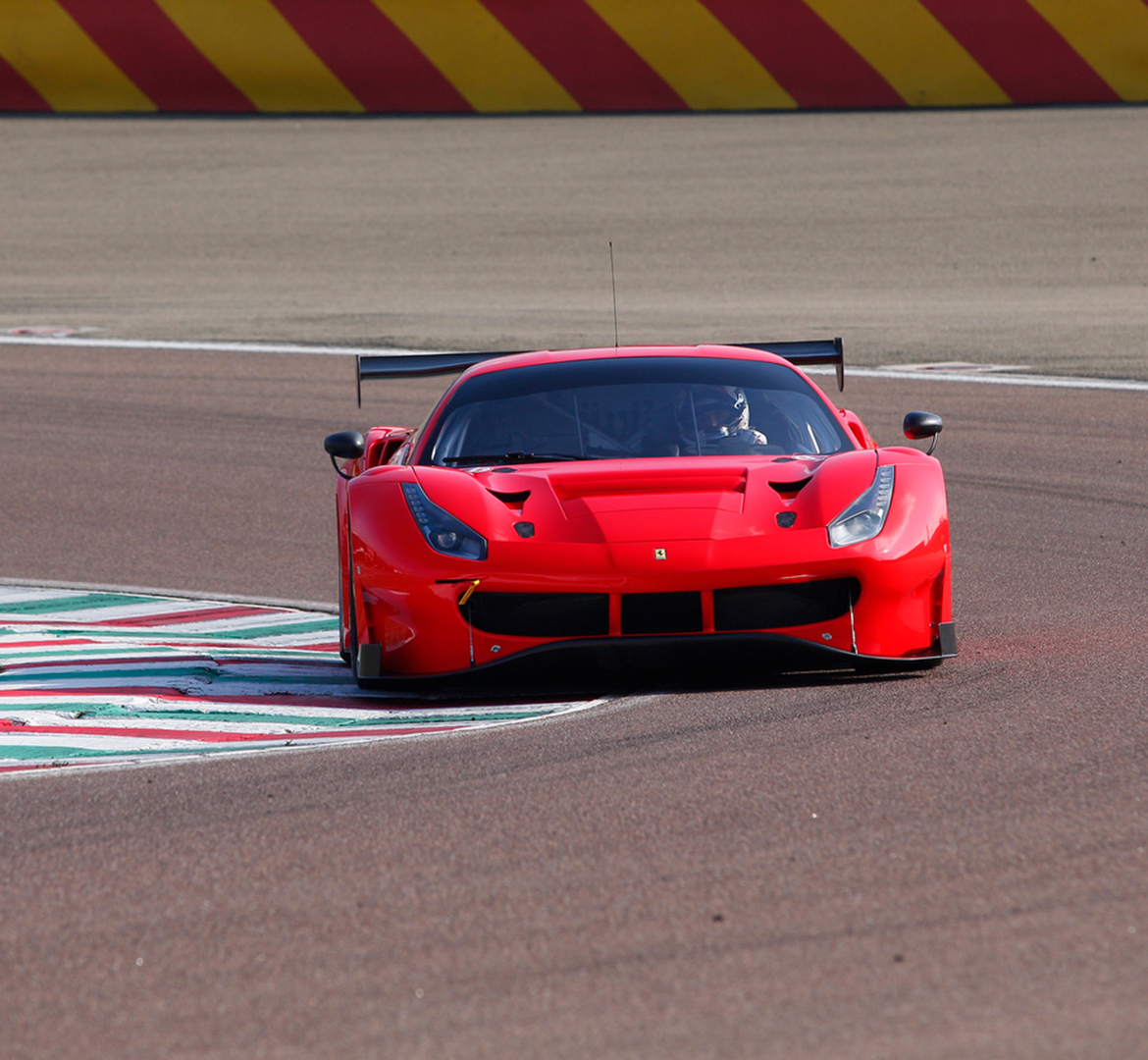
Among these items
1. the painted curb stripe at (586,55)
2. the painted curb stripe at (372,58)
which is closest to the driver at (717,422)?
the painted curb stripe at (586,55)

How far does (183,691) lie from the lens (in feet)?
20.4

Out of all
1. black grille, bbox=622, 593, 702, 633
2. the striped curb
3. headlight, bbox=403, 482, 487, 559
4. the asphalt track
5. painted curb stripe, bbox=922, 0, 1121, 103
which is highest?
painted curb stripe, bbox=922, 0, 1121, 103

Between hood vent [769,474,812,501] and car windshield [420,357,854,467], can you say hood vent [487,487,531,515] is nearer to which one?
car windshield [420,357,854,467]

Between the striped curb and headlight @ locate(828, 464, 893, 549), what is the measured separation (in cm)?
95

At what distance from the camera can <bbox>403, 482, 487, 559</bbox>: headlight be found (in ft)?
19.0

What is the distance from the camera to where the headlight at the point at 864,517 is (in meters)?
5.80

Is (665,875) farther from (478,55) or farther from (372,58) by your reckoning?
(372,58)

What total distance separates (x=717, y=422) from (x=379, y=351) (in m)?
8.47

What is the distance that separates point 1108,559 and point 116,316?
1135 centimetres

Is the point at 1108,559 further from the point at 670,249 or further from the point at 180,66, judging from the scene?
the point at 180,66

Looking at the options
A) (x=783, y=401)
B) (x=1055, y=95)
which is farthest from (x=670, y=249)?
(x=783, y=401)

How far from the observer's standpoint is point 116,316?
1738 cm

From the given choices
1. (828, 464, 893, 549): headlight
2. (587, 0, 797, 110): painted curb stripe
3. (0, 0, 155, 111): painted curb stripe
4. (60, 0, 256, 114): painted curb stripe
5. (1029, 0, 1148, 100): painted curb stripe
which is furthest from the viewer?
(0, 0, 155, 111): painted curb stripe

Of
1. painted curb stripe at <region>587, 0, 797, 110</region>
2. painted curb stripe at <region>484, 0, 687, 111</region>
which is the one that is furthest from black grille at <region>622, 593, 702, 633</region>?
painted curb stripe at <region>484, 0, 687, 111</region>
